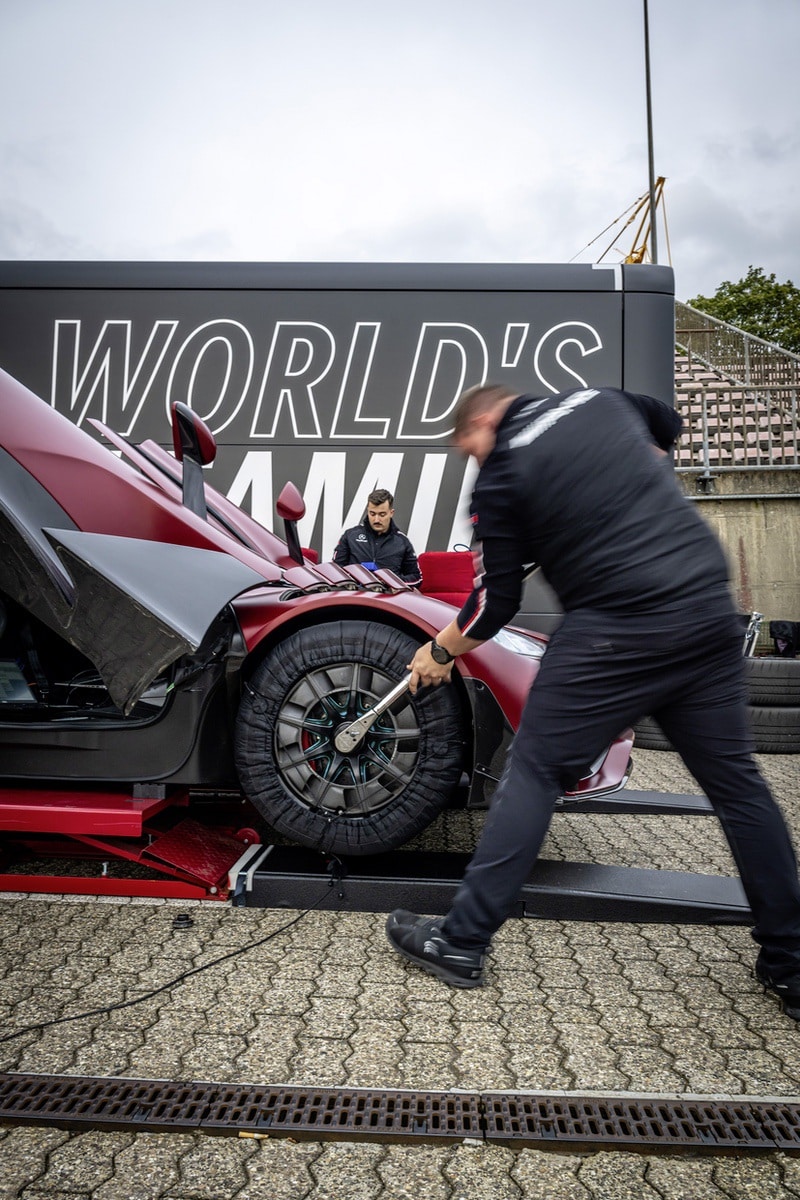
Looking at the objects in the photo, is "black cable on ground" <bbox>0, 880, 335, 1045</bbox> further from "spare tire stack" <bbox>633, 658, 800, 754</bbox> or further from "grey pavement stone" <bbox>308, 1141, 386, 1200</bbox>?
"spare tire stack" <bbox>633, 658, 800, 754</bbox>

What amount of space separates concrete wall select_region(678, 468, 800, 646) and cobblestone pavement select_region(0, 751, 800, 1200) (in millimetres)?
8711

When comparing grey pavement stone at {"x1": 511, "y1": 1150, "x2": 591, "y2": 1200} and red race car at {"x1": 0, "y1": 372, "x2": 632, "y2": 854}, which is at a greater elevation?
red race car at {"x1": 0, "y1": 372, "x2": 632, "y2": 854}

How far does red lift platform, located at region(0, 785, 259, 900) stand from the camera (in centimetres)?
266

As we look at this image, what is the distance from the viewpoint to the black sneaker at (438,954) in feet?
7.23

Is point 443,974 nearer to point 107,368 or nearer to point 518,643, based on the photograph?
point 518,643

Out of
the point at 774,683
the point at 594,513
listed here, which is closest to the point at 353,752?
the point at 594,513

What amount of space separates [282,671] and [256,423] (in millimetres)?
3605

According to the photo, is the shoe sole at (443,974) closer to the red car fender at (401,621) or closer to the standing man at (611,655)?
the standing man at (611,655)

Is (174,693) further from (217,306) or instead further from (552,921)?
(217,306)

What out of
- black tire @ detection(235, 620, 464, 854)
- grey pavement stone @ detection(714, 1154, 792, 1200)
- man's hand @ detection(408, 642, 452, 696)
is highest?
man's hand @ detection(408, 642, 452, 696)

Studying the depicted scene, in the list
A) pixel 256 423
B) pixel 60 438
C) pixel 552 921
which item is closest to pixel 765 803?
pixel 552 921

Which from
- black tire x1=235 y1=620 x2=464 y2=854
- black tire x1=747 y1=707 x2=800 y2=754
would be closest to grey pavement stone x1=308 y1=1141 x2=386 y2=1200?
black tire x1=235 y1=620 x2=464 y2=854

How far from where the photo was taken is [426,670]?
2.45 meters

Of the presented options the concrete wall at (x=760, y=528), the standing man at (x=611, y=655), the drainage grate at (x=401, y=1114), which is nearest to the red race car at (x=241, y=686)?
the standing man at (x=611, y=655)
